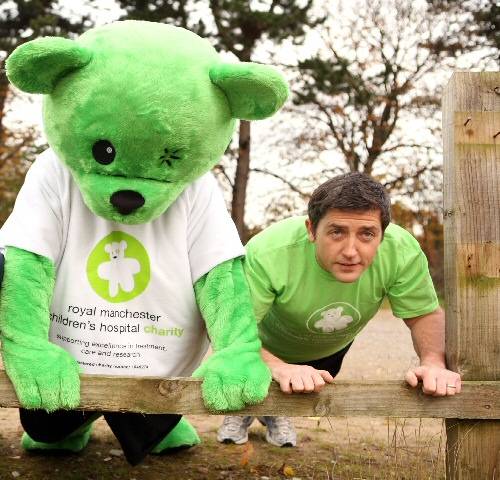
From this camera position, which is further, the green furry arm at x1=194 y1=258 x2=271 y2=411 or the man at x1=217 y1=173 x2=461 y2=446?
the man at x1=217 y1=173 x2=461 y2=446

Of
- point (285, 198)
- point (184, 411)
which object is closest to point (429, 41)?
point (285, 198)

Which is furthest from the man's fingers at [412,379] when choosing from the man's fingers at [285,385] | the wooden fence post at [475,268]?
the man's fingers at [285,385]

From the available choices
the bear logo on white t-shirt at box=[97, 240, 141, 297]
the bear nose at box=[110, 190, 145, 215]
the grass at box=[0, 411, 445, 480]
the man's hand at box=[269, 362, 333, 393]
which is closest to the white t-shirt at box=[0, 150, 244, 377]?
the bear logo on white t-shirt at box=[97, 240, 141, 297]

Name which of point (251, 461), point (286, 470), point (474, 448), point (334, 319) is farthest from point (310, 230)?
point (251, 461)

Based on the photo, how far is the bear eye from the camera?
2.50m

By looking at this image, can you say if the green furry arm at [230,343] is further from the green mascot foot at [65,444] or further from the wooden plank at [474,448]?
the green mascot foot at [65,444]

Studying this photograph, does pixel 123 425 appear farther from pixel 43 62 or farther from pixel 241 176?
pixel 241 176

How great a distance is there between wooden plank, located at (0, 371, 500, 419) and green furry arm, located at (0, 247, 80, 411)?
0.24ft

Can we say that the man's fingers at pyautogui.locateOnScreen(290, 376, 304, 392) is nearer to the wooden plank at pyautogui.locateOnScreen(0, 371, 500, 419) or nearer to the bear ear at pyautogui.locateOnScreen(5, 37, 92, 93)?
the wooden plank at pyautogui.locateOnScreen(0, 371, 500, 419)

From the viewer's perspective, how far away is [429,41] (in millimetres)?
21062

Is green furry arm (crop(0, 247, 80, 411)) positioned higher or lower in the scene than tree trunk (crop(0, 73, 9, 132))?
lower

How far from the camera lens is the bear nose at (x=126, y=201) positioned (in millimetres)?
2496

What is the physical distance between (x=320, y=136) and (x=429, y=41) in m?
4.32

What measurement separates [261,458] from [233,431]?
33cm
